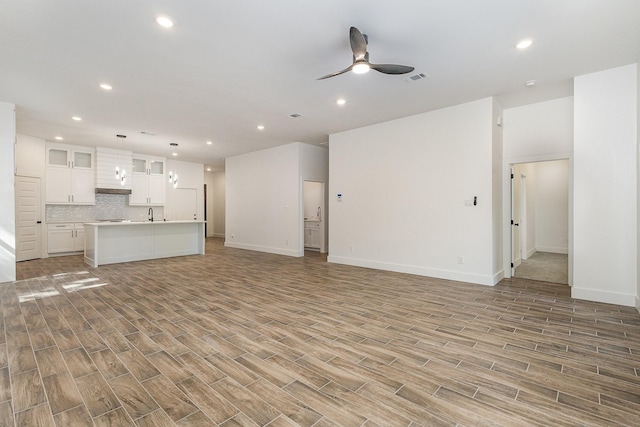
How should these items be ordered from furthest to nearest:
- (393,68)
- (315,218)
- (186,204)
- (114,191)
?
(186,204) < (315,218) < (114,191) < (393,68)

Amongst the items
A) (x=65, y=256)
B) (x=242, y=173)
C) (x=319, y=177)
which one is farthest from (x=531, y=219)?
(x=65, y=256)

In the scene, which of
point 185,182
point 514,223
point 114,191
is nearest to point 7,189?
point 114,191

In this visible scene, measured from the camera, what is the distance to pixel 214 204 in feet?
45.8

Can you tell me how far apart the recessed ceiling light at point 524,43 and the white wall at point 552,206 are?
20.6ft

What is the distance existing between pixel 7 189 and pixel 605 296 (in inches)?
377

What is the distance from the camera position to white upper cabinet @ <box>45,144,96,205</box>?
790cm

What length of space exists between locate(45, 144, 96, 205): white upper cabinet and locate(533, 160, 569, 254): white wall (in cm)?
1284

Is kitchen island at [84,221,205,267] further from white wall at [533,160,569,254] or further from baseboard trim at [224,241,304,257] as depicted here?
white wall at [533,160,569,254]

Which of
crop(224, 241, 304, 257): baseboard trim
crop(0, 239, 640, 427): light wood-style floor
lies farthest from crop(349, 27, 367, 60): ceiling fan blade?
crop(224, 241, 304, 257): baseboard trim

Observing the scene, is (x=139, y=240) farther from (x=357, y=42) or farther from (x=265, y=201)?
(x=357, y=42)

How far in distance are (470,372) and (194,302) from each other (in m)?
3.42

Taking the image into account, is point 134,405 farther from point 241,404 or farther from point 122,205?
point 122,205

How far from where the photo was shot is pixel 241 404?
1.94m

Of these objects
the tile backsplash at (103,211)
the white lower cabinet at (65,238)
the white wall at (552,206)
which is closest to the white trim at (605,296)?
the white wall at (552,206)
